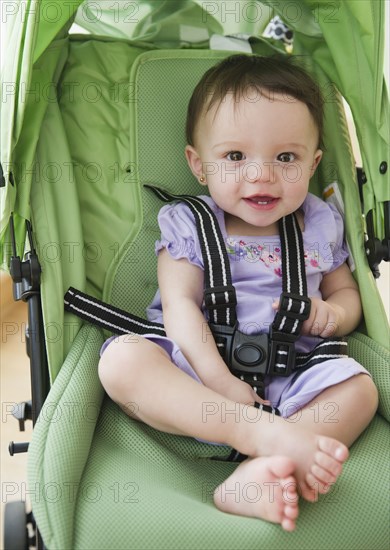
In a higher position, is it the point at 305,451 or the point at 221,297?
the point at 221,297

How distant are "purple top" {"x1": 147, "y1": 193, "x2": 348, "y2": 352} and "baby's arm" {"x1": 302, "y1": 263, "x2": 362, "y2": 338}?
24mm

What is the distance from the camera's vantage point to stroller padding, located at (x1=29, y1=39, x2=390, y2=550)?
1124mm

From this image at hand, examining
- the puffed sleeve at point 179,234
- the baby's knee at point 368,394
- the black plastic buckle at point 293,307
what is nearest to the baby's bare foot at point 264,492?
the baby's knee at point 368,394

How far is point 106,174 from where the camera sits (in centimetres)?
170

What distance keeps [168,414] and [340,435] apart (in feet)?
0.91

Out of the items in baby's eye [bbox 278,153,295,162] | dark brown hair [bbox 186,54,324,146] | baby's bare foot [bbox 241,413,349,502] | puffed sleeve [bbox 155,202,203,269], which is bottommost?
baby's bare foot [bbox 241,413,349,502]

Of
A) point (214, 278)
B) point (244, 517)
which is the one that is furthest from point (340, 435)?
point (214, 278)

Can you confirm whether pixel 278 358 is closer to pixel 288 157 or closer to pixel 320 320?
pixel 320 320

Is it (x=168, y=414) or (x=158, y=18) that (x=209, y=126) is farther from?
(x=168, y=414)

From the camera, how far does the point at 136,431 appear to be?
1.34 metres

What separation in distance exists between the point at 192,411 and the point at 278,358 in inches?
9.1

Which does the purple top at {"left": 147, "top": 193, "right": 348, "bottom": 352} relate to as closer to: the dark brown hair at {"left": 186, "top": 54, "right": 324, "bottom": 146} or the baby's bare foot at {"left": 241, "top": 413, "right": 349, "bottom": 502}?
the dark brown hair at {"left": 186, "top": 54, "right": 324, "bottom": 146}

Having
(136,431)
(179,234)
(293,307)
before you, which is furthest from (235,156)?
(136,431)

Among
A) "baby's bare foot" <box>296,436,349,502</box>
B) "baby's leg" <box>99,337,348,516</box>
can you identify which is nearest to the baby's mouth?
"baby's leg" <box>99,337,348,516</box>
